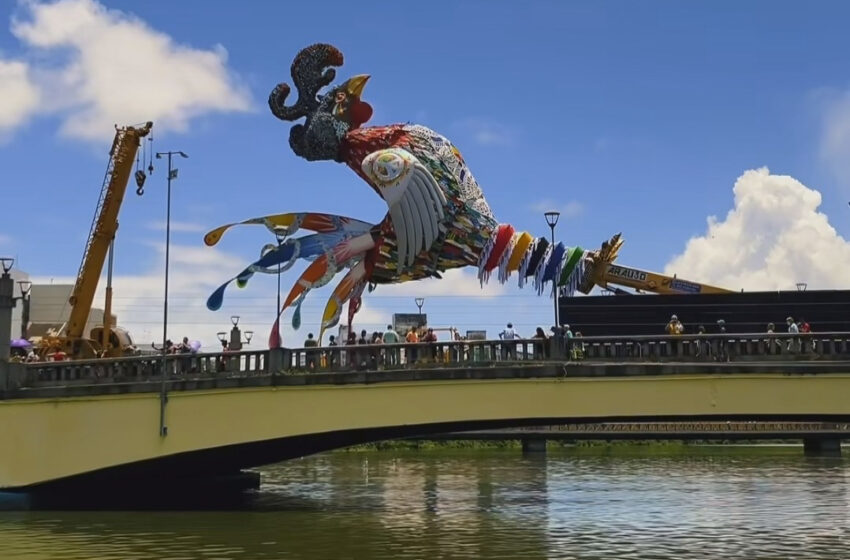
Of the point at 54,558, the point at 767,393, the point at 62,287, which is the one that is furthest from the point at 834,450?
the point at 62,287

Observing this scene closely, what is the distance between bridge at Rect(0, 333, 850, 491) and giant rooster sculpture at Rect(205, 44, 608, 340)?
6111 millimetres

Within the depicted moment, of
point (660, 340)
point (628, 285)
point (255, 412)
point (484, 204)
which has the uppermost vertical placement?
point (484, 204)

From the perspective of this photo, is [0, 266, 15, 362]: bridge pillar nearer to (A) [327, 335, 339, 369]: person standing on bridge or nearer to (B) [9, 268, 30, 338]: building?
(A) [327, 335, 339, 369]: person standing on bridge

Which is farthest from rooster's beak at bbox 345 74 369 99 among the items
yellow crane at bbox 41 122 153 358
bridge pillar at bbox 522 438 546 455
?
bridge pillar at bbox 522 438 546 455

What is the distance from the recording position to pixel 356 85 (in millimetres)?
35094

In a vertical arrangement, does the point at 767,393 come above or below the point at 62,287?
below

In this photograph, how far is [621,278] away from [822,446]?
2068 centimetres

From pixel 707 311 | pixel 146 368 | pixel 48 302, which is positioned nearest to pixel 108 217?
pixel 146 368

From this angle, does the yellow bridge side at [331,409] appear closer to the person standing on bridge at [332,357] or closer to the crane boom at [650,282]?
the person standing on bridge at [332,357]

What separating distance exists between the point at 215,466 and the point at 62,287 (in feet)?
125

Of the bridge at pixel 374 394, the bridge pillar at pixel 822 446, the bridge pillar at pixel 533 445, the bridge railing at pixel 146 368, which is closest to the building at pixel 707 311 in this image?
the bridge at pixel 374 394

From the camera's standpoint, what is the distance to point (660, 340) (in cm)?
2391

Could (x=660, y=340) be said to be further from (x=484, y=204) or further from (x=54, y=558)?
(x=54, y=558)

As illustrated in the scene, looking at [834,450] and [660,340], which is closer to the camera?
[660,340]
